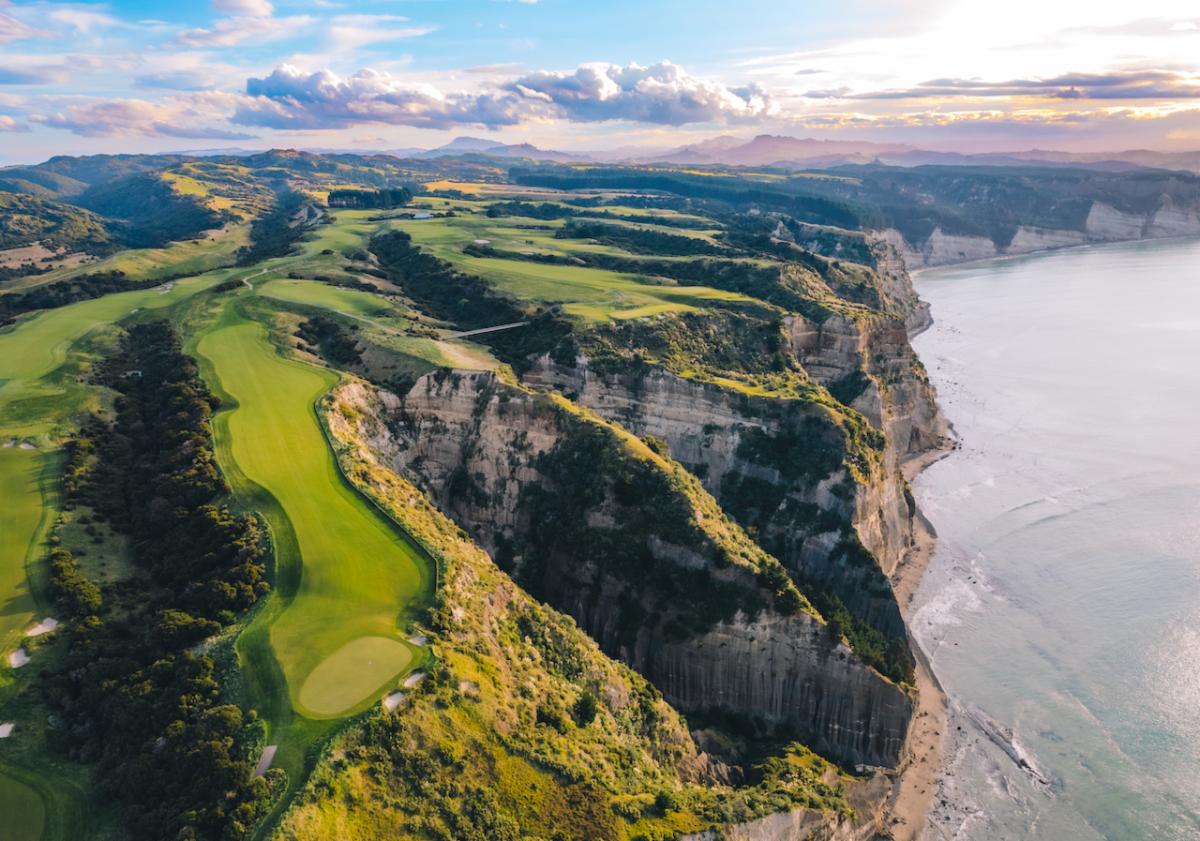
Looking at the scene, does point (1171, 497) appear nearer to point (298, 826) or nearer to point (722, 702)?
point (722, 702)

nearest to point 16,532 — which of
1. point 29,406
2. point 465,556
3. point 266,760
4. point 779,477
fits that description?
point 29,406

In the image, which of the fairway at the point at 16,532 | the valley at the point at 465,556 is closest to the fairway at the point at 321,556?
the valley at the point at 465,556

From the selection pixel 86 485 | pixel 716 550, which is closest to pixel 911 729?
pixel 716 550

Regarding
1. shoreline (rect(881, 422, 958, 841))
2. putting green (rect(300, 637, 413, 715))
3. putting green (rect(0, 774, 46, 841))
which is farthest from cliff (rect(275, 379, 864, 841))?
putting green (rect(0, 774, 46, 841))

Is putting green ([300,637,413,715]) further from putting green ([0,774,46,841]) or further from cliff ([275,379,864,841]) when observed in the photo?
putting green ([0,774,46,841])

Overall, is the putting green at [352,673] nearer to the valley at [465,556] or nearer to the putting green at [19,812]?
the valley at [465,556]

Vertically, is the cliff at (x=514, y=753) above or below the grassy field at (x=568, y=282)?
below

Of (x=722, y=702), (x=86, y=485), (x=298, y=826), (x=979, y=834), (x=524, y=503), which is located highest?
(x=86, y=485)
